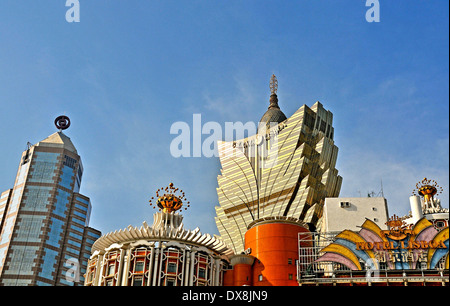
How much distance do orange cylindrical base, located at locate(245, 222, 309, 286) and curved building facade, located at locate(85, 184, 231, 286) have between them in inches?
203

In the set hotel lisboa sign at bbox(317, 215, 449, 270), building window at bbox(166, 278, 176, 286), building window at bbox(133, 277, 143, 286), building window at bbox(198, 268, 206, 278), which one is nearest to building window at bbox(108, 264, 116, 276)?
building window at bbox(133, 277, 143, 286)

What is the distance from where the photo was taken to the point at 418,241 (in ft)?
204

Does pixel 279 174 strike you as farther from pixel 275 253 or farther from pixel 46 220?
pixel 46 220

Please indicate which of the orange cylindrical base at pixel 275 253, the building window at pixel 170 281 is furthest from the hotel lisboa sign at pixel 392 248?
the building window at pixel 170 281

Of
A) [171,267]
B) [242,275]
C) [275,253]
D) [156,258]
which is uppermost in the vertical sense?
[275,253]

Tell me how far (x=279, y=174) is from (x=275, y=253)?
177 ft

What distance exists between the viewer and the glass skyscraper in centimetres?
13088

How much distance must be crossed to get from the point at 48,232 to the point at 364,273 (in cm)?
9703

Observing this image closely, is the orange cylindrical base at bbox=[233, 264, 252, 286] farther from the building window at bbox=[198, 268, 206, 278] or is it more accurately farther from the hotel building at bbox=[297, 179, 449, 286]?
the hotel building at bbox=[297, 179, 449, 286]

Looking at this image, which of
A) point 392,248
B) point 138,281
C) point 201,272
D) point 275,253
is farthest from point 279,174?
point 138,281

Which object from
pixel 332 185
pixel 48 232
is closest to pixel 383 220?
pixel 332 185

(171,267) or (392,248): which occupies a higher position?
(392,248)

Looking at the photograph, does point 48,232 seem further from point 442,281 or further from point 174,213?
point 442,281

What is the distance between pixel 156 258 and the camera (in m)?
63.1
